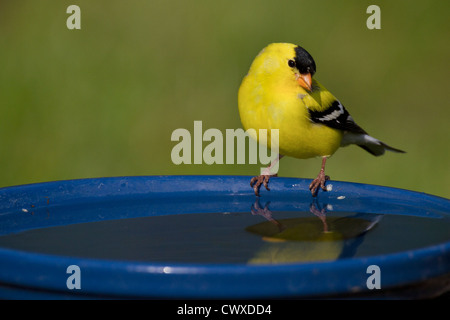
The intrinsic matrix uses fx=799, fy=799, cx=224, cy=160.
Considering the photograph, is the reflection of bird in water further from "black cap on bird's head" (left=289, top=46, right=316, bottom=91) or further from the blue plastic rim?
"black cap on bird's head" (left=289, top=46, right=316, bottom=91)

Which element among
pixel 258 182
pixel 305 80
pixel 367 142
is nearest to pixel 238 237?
pixel 258 182

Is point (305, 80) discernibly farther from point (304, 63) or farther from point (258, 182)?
point (258, 182)

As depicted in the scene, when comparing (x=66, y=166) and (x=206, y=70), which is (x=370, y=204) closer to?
(x=66, y=166)

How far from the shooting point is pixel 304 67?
143 inches

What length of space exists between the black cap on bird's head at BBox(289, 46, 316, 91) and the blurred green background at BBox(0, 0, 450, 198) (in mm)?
2236

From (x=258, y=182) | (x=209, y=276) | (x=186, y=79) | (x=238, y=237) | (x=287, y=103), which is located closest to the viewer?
(x=209, y=276)

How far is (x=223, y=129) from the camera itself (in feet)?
20.3

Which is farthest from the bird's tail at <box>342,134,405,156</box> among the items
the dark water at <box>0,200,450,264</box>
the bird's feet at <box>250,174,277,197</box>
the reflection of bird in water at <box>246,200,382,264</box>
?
the dark water at <box>0,200,450,264</box>

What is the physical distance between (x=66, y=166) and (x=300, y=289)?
4.40 m

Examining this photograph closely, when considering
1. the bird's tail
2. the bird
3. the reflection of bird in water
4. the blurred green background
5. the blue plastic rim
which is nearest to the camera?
the blue plastic rim

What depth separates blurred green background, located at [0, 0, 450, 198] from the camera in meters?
6.04

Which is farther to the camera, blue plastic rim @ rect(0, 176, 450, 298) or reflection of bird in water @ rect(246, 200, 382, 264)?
reflection of bird in water @ rect(246, 200, 382, 264)

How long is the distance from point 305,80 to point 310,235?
4.08 ft
